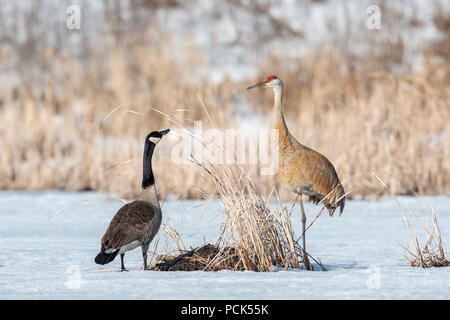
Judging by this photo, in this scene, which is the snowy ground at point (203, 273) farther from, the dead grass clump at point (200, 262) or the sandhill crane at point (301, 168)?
the sandhill crane at point (301, 168)

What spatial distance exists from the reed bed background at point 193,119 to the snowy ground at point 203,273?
63 cm

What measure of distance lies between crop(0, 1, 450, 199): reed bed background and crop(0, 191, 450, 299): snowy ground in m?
0.63

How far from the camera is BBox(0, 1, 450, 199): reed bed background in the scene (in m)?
10.1

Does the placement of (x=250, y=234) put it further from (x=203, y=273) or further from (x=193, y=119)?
(x=193, y=119)

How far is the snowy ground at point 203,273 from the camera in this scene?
4348mm

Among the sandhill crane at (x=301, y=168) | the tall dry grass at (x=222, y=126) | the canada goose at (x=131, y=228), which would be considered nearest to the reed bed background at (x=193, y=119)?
the tall dry grass at (x=222, y=126)

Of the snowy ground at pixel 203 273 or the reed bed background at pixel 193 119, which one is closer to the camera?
the snowy ground at pixel 203 273

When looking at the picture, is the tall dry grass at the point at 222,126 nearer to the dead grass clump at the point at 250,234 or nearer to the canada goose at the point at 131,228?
the dead grass clump at the point at 250,234

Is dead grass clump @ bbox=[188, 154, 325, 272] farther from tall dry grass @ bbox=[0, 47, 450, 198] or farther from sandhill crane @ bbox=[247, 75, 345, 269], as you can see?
tall dry grass @ bbox=[0, 47, 450, 198]

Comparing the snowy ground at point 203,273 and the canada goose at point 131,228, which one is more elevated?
the canada goose at point 131,228

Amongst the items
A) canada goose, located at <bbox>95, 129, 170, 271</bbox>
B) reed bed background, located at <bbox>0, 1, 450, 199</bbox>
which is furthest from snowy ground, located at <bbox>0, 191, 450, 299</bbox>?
reed bed background, located at <bbox>0, 1, 450, 199</bbox>

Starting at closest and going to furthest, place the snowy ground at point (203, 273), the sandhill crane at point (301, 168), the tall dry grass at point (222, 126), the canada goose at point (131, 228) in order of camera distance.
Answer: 1. the snowy ground at point (203, 273)
2. the canada goose at point (131, 228)
3. the sandhill crane at point (301, 168)
4. the tall dry grass at point (222, 126)

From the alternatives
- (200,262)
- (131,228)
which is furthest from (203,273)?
(131,228)

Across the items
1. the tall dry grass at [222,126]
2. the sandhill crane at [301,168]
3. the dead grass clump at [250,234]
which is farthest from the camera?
the tall dry grass at [222,126]
